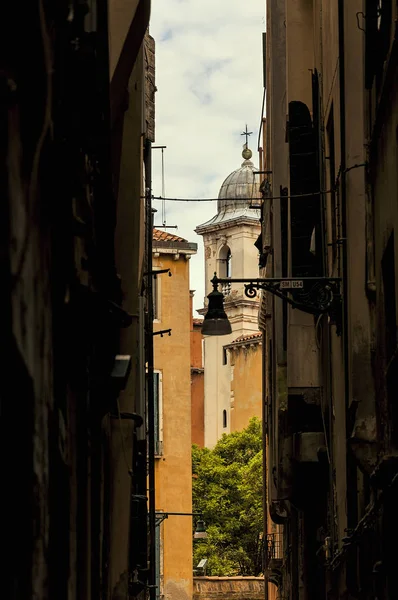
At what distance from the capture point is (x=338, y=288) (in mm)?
15227

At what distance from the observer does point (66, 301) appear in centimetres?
762

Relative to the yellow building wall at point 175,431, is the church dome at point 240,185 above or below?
above

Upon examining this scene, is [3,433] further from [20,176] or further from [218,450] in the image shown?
[218,450]

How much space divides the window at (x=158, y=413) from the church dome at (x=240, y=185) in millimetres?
Answer: 83301

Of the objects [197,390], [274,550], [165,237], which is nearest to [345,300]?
[274,550]

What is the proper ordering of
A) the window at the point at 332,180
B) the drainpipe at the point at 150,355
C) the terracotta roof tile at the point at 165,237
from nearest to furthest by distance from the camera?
the window at the point at 332,180
the drainpipe at the point at 150,355
the terracotta roof tile at the point at 165,237

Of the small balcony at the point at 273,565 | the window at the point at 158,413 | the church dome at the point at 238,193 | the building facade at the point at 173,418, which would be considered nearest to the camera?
the small balcony at the point at 273,565

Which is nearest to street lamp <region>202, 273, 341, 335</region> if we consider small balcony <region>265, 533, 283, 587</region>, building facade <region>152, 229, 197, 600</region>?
small balcony <region>265, 533, 283, 587</region>

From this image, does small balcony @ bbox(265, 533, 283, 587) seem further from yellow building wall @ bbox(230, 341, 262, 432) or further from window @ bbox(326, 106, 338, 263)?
yellow building wall @ bbox(230, 341, 262, 432)

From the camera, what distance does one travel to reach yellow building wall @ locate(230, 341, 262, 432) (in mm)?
104000

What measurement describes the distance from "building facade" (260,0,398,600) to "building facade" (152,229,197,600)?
1600cm

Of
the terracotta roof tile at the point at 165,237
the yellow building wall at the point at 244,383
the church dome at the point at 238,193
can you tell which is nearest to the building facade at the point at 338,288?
the terracotta roof tile at the point at 165,237

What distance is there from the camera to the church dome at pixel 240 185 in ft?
415

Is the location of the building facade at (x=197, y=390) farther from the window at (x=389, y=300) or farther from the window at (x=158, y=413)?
the window at (x=389, y=300)
